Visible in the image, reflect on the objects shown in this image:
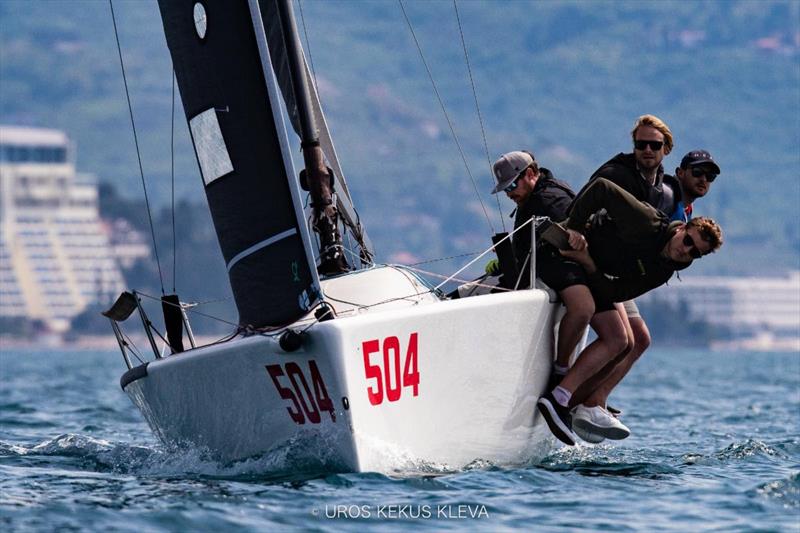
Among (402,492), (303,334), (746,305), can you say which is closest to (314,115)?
(303,334)

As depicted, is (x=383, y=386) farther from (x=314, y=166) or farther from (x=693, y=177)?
(x=693, y=177)

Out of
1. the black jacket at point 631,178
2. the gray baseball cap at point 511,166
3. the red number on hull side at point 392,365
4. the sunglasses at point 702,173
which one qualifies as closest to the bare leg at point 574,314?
the black jacket at point 631,178

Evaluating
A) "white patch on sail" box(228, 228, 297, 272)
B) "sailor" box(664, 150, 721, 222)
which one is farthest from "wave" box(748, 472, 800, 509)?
"white patch on sail" box(228, 228, 297, 272)

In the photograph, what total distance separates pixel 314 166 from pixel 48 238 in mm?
111597

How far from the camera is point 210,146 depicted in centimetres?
747

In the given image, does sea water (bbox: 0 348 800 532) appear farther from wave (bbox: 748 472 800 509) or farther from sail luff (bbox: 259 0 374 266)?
sail luff (bbox: 259 0 374 266)

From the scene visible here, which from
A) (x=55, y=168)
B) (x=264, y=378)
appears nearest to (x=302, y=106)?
(x=264, y=378)

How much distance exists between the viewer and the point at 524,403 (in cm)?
745

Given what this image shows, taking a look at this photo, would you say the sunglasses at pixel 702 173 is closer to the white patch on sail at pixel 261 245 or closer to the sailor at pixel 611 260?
the sailor at pixel 611 260

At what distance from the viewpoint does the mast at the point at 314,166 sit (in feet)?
24.7

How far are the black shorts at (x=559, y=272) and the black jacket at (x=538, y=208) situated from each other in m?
0.11

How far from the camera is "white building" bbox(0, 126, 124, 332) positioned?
11088 centimetres

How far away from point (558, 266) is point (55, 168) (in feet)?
417

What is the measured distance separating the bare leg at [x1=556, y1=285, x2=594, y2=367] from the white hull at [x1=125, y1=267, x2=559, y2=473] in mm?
89
